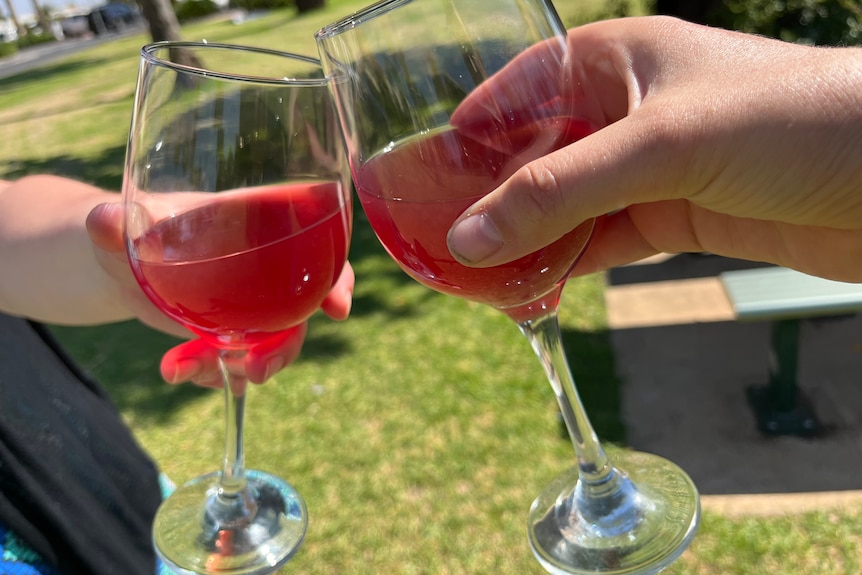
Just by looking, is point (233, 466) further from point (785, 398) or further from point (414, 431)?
point (785, 398)

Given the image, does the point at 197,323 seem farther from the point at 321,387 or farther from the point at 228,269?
the point at 321,387

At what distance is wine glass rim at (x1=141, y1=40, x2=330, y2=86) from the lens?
4.12 feet

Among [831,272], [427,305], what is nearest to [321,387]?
[427,305]

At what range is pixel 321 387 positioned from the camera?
14.6 ft

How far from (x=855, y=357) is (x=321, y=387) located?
121 inches

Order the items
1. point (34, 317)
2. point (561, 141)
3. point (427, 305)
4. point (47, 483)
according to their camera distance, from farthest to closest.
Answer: point (427, 305) < point (34, 317) < point (47, 483) < point (561, 141)

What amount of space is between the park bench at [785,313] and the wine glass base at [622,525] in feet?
7.80

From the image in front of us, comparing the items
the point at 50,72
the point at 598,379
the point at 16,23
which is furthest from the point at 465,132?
the point at 16,23

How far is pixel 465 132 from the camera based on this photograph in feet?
3.80

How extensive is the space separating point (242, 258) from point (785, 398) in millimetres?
3328

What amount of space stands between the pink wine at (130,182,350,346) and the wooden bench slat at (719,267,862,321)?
2.83m

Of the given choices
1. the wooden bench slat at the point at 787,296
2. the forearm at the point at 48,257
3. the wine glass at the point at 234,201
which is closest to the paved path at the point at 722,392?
the wooden bench slat at the point at 787,296

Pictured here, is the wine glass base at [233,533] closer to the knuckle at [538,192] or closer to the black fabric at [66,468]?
the black fabric at [66,468]

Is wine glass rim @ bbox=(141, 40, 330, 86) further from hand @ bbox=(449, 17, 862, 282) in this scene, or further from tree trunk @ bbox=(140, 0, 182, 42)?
tree trunk @ bbox=(140, 0, 182, 42)
